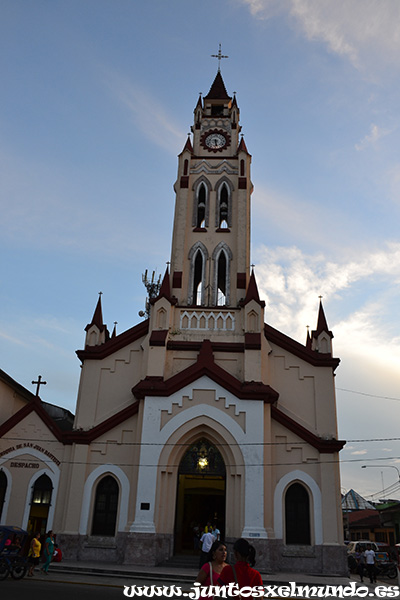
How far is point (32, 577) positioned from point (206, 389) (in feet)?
29.4

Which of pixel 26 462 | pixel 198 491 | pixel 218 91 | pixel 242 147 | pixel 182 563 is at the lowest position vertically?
pixel 182 563

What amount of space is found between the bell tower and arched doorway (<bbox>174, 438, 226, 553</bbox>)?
Answer: 709 centimetres

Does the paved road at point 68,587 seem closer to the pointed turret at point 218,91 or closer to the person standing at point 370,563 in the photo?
the person standing at point 370,563

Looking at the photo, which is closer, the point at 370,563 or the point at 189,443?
the point at 370,563

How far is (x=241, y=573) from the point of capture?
18.5 feet

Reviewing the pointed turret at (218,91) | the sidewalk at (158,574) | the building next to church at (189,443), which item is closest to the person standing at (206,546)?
the sidewalk at (158,574)

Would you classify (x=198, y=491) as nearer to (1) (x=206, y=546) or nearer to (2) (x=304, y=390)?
(2) (x=304, y=390)

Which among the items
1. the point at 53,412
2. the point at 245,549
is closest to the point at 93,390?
the point at 53,412

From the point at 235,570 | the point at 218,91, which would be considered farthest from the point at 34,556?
the point at 218,91

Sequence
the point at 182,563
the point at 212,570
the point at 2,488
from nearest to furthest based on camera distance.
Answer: the point at 212,570
the point at 182,563
the point at 2,488

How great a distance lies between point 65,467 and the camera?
72.7ft

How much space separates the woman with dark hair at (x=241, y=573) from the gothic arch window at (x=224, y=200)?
2242 cm

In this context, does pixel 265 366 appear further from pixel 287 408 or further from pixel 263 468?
pixel 263 468

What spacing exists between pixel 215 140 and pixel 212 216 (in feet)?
17.0
